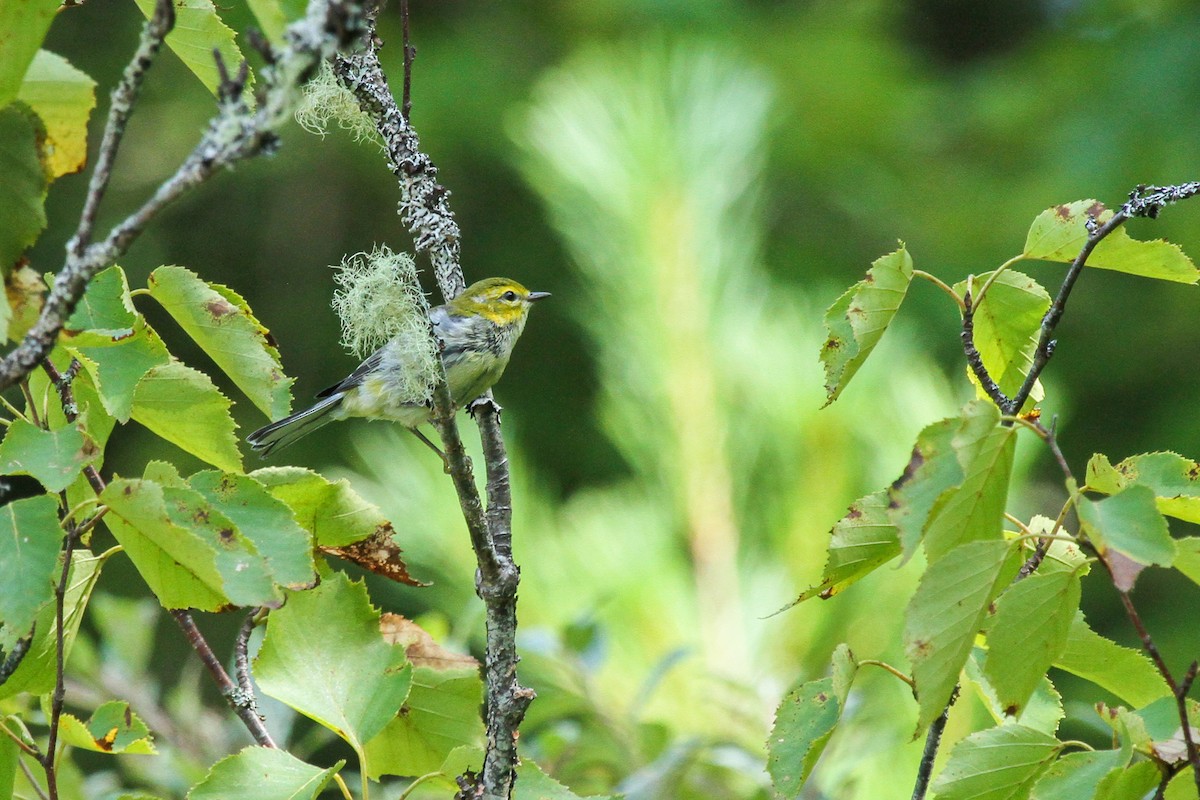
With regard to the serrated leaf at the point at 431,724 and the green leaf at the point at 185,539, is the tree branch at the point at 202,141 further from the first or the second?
the serrated leaf at the point at 431,724

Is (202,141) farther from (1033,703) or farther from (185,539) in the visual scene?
(1033,703)

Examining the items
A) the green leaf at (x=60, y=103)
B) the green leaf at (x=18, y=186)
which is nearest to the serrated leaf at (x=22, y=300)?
the green leaf at (x=18, y=186)

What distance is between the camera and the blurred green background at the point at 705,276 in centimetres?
210

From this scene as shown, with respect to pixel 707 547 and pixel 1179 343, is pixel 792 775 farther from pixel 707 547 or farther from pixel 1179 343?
pixel 1179 343

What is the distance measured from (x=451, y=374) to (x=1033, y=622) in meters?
1.44

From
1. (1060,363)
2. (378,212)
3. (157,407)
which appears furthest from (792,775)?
(378,212)

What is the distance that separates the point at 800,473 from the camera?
219 cm

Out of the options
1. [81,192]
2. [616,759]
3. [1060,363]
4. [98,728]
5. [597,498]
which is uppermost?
[81,192]

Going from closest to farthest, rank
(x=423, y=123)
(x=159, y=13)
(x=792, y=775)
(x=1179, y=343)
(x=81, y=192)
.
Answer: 1. (x=159, y=13)
2. (x=792, y=775)
3. (x=1179, y=343)
4. (x=423, y=123)
5. (x=81, y=192)

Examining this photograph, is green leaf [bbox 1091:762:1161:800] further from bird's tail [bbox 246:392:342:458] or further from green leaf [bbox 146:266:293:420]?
bird's tail [bbox 246:392:342:458]

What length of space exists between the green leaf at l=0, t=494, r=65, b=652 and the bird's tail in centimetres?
160

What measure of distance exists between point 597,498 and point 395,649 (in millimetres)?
1700

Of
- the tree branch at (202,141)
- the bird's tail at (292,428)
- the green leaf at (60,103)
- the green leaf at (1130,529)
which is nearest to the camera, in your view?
the tree branch at (202,141)

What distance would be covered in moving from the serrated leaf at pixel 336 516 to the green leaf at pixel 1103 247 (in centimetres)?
65
